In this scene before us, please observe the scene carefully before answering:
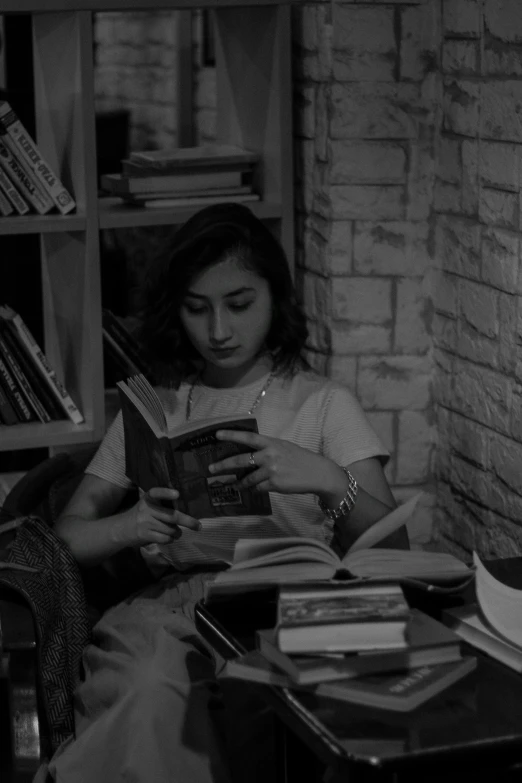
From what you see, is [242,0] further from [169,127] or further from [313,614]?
[169,127]

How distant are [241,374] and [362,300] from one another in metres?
0.45

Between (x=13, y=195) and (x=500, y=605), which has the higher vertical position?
(x=13, y=195)

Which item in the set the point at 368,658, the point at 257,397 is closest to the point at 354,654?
the point at 368,658

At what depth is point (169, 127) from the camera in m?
5.19

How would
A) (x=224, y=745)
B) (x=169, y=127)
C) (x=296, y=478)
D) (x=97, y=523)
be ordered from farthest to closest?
(x=169, y=127)
(x=97, y=523)
(x=296, y=478)
(x=224, y=745)

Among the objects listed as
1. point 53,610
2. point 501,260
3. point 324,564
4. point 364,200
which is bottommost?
point 53,610

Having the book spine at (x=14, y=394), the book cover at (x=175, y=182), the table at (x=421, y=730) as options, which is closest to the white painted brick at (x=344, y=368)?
the book cover at (x=175, y=182)

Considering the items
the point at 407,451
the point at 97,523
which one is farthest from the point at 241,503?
the point at 407,451

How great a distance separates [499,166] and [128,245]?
2.63 metres

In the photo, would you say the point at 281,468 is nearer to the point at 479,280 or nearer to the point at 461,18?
the point at 479,280

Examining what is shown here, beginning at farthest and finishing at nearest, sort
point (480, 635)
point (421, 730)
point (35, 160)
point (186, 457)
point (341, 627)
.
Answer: point (35, 160), point (186, 457), point (480, 635), point (341, 627), point (421, 730)

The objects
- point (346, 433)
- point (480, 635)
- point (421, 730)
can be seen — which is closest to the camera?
point (421, 730)

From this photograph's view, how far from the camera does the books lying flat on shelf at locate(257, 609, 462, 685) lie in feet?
4.79

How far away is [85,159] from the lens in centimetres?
265
